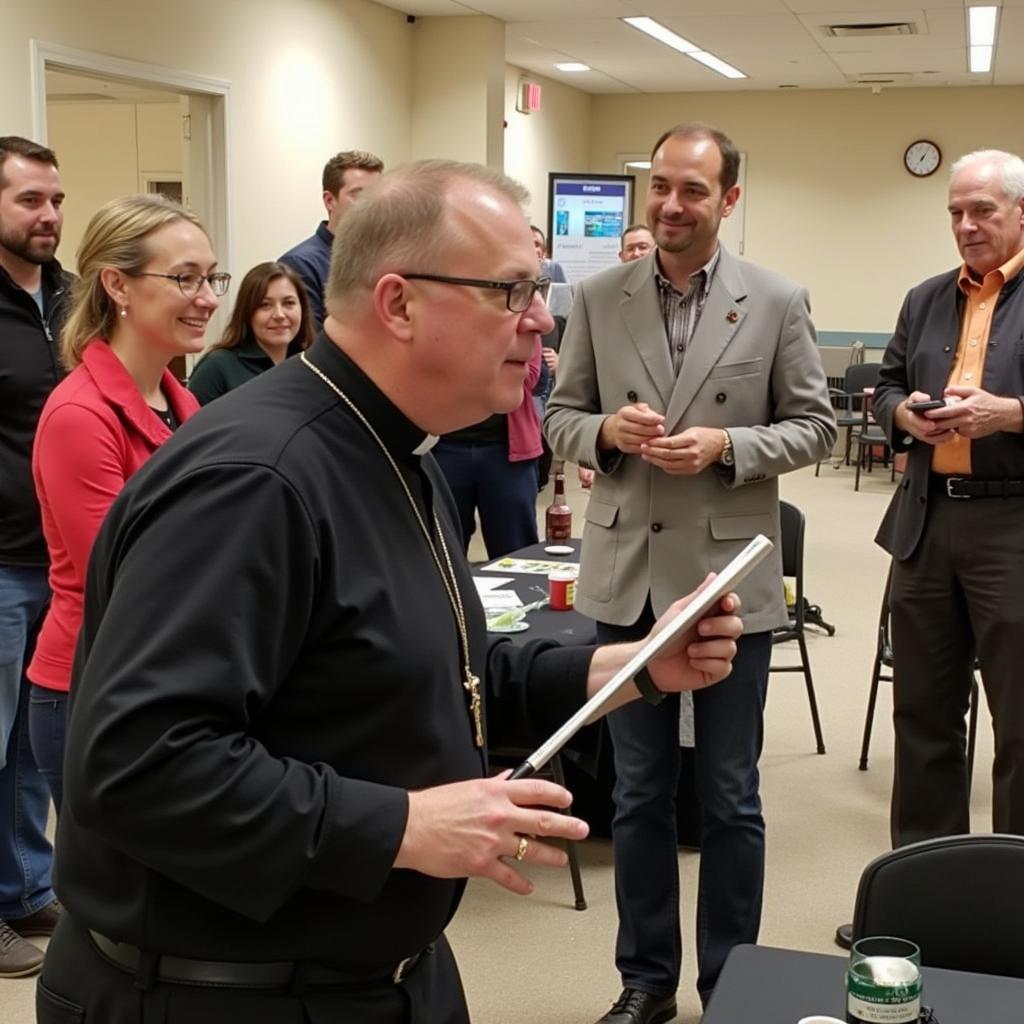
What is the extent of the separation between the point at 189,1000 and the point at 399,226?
809mm

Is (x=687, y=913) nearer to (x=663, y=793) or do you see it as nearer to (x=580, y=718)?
(x=663, y=793)

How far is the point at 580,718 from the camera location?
4.25 feet

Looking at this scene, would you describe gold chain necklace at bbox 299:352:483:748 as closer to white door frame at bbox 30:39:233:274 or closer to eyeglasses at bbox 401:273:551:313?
eyeglasses at bbox 401:273:551:313

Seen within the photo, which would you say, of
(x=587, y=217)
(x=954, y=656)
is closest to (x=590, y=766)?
(x=954, y=656)

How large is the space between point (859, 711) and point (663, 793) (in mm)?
2539

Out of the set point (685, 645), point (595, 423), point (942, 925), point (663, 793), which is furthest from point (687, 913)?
point (685, 645)

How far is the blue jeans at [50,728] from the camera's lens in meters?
2.65

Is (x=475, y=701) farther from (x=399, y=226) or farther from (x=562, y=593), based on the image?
(x=562, y=593)

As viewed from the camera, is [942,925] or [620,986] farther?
[620,986]

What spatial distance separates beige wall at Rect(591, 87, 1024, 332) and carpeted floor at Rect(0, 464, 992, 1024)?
27.5 ft

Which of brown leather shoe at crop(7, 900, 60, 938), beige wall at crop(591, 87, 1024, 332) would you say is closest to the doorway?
beige wall at crop(591, 87, 1024, 332)

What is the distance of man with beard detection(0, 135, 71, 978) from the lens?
309 cm

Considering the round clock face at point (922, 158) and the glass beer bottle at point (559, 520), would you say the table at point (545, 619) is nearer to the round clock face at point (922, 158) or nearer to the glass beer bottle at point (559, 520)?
the glass beer bottle at point (559, 520)

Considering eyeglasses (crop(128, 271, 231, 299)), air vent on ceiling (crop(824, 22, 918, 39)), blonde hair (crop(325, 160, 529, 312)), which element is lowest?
eyeglasses (crop(128, 271, 231, 299))
